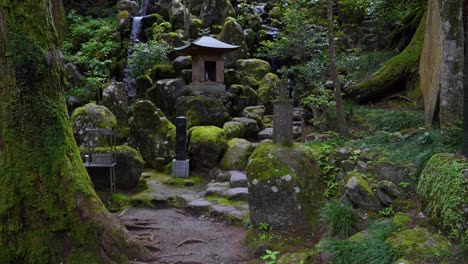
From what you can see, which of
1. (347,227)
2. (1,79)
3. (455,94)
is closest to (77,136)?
(1,79)

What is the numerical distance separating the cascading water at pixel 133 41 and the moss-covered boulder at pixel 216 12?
12.0 ft

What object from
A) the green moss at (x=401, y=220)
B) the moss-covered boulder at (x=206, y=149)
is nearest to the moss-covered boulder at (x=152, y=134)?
the moss-covered boulder at (x=206, y=149)

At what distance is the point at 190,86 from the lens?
15.8 metres

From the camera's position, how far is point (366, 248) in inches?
185

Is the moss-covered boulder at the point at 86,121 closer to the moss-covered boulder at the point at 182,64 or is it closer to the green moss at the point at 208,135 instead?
the green moss at the point at 208,135

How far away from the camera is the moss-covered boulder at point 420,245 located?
417 cm

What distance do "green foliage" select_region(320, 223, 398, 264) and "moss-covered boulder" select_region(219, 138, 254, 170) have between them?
6.28 m

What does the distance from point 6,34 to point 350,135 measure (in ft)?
21.3

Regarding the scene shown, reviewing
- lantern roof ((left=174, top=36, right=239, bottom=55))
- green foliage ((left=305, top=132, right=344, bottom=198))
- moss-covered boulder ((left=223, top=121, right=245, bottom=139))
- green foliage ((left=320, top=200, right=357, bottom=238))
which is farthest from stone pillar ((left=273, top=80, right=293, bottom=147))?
lantern roof ((left=174, top=36, right=239, bottom=55))

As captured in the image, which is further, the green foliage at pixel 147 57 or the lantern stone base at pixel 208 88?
the green foliage at pixel 147 57

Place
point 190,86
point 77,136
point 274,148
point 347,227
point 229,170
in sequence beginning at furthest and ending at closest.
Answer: point 190,86
point 229,170
point 77,136
point 274,148
point 347,227

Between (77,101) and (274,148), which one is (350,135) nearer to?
(274,148)

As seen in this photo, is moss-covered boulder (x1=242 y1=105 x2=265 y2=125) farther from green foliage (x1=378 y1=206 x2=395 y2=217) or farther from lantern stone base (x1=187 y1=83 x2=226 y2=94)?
green foliage (x1=378 y1=206 x2=395 y2=217)

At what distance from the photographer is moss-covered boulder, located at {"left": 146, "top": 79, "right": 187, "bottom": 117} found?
15523 mm
